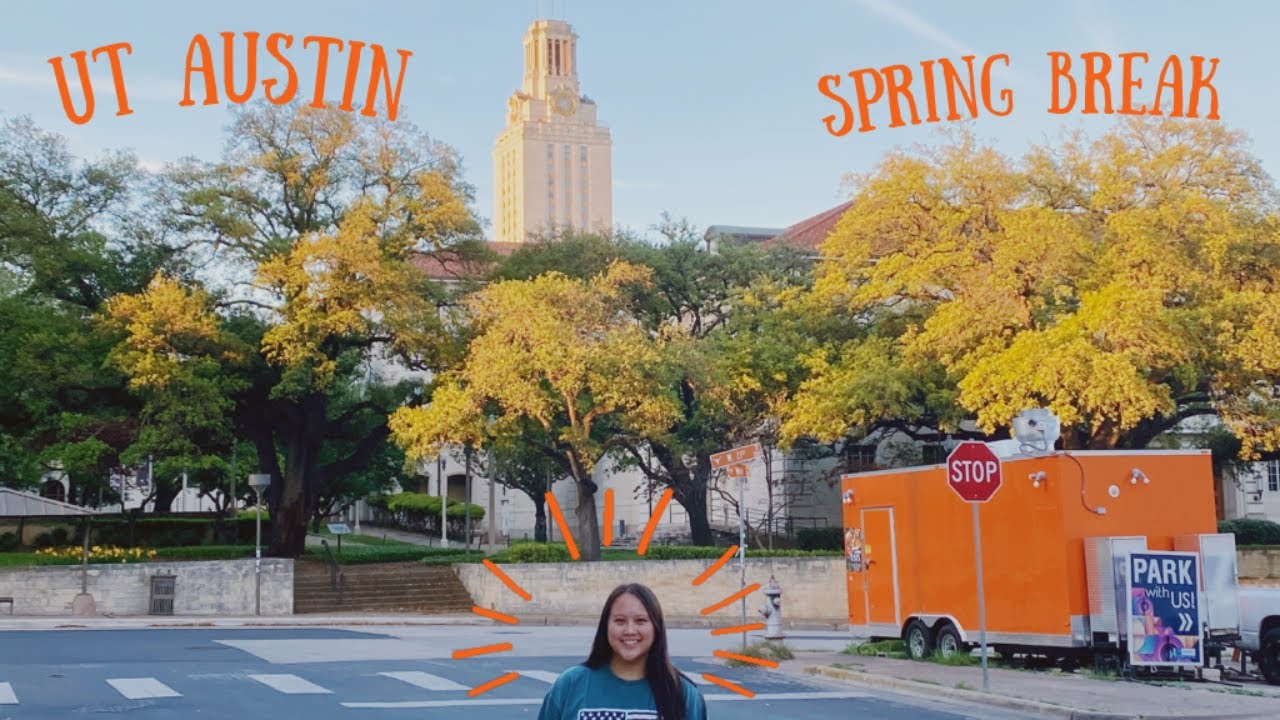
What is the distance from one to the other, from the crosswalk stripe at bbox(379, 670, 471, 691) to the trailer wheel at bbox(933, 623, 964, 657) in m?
6.68

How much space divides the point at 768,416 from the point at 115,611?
58.9 ft

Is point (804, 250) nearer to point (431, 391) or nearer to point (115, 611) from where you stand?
point (431, 391)

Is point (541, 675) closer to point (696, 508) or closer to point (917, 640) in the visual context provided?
point (917, 640)

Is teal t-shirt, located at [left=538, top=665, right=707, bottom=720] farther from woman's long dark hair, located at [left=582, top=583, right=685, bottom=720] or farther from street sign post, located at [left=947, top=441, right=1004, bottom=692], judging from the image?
street sign post, located at [left=947, top=441, right=1004, bottom=692]

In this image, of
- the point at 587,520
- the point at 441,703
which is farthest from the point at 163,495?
the point at 441,703

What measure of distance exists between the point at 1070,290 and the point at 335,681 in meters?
21.4

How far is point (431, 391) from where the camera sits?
40250 millimetres

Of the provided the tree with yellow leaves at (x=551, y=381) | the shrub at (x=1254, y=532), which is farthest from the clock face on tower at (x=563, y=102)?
the tree with yellow leaves at (x=551, y=381)

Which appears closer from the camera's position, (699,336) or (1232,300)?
(1232,300)

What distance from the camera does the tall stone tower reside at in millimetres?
173750

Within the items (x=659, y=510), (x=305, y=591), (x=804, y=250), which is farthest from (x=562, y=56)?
(x=659, y=510)

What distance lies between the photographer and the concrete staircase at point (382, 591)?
119 feet

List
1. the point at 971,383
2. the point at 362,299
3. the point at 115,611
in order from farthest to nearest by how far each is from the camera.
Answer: the point at 362,299 < the point at 115,611 < the point at 971,383

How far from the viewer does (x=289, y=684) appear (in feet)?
57.1
